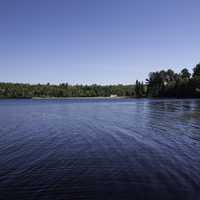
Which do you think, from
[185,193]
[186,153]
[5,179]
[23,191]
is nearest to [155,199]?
[185,193]

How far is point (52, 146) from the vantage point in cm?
2202

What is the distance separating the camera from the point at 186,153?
1892cm

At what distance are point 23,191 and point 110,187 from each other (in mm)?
3757

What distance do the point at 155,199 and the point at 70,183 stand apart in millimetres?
4119

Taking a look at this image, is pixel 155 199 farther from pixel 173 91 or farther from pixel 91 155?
pixel 173 91

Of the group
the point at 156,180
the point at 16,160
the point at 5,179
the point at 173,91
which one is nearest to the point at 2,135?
the point at 16,160

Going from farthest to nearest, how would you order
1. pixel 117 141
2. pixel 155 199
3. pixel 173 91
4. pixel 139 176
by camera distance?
pixel 173 91
pixel 117 141
pixel 139 176
pixel 155 199

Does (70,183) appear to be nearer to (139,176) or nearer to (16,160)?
(139,176)

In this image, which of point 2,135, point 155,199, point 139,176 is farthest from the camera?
point 2,135

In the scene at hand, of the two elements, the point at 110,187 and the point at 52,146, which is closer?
the point at 110,187

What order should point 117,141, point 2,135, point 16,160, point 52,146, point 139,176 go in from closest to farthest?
point 139,176 → point 16,160 → point 52,146 → point 117,141 → point 2,135

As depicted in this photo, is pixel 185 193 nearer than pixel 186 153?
Yes

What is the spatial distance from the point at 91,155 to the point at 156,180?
6.34 meters

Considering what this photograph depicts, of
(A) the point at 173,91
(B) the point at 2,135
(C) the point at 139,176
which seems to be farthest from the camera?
(A) the point at 173,91
